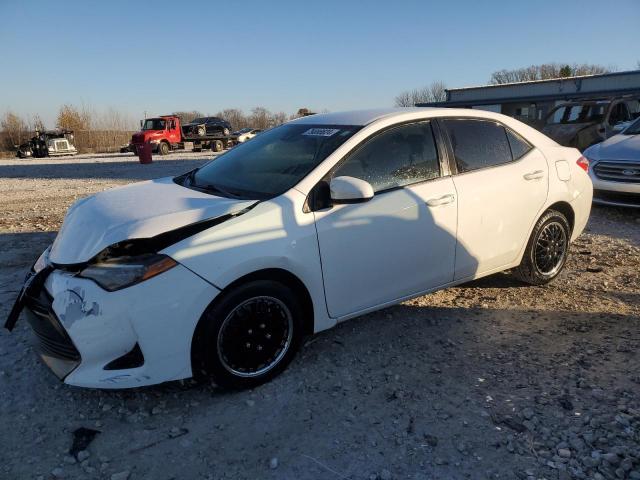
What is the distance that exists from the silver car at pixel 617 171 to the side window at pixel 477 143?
13.6 ft

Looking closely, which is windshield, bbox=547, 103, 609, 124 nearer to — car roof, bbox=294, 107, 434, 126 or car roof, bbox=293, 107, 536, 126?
car roof, bbox=293, 107, 536, 126

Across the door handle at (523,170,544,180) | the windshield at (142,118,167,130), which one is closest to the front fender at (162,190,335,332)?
the door handle at (523,170,544,180)

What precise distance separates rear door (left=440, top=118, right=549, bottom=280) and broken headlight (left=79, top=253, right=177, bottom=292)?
217cm

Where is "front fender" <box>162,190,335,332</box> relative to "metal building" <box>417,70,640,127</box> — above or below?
below

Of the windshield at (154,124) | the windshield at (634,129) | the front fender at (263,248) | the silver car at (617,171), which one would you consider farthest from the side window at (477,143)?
the windshield at (154,124)

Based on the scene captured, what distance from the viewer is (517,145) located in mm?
4066

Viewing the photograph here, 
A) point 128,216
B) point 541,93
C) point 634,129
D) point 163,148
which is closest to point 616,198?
point 634,129

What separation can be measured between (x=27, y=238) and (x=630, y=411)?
6784 millimetres

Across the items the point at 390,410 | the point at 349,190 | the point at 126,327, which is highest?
the point at 349,190

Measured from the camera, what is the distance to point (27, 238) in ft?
20.6

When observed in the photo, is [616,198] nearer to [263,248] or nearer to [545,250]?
[545,250]

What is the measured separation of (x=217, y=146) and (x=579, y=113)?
2345 centimetres

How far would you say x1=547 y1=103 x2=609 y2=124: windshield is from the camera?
12284 millimetres

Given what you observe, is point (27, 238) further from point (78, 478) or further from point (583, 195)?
point (583, 195)
